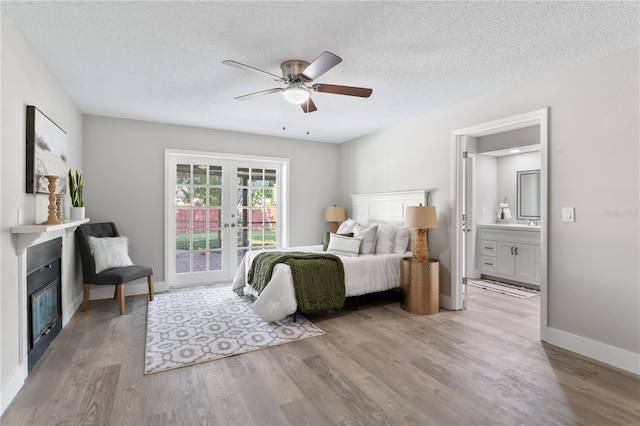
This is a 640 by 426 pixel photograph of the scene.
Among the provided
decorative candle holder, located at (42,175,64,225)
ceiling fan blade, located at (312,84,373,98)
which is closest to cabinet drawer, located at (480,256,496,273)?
ceiling fan blade, located at (312,84,373,98)

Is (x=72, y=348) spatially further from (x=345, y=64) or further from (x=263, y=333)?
(x=345, y=64)

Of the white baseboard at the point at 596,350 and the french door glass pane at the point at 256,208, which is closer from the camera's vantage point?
the white baseboard at the point at 596,350

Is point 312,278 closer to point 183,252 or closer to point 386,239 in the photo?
point 386,239

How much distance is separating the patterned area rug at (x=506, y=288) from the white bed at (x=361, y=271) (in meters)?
1.64

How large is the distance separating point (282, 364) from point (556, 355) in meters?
2.21

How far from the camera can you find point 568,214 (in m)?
2.77

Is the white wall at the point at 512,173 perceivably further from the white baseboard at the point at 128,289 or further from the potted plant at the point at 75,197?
the potted plant at the point at 75,197

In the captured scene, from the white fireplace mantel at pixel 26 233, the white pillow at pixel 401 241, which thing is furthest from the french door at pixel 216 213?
the white fireplace mantel at pixel 26 233

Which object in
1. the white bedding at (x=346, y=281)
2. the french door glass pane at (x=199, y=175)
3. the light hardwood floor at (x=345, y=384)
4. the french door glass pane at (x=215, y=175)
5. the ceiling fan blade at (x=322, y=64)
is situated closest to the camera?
the light hardwood floor at (x=345, y=384)

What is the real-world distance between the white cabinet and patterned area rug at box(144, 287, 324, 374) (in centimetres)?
346

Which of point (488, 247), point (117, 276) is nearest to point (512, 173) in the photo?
point (488, 247)

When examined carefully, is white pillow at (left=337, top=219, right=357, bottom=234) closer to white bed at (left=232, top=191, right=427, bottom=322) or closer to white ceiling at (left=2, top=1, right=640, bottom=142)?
white bed at (left=232, top=191, right=427, bottom=322)

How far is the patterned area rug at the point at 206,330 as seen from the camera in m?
2.64

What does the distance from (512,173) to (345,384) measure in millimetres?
4888
